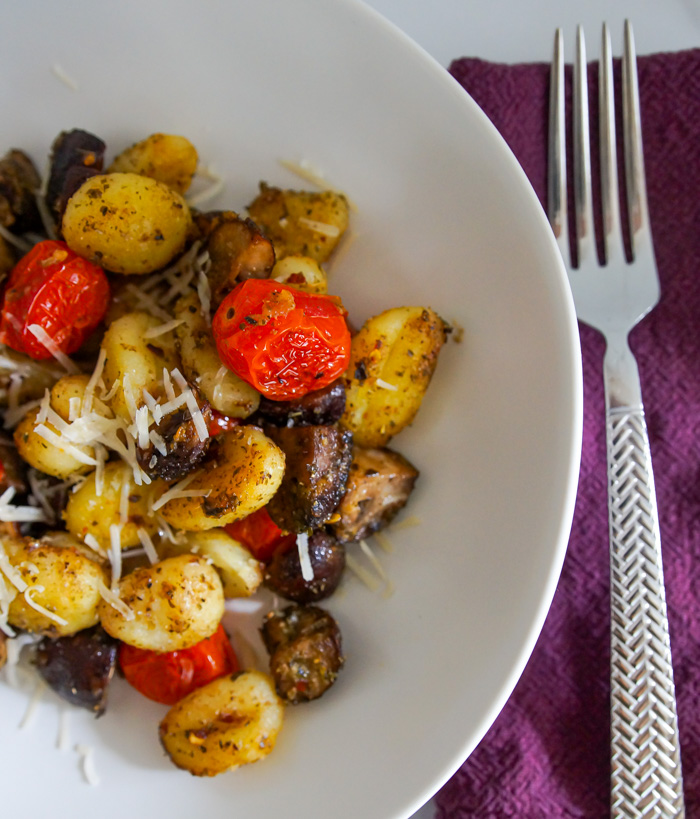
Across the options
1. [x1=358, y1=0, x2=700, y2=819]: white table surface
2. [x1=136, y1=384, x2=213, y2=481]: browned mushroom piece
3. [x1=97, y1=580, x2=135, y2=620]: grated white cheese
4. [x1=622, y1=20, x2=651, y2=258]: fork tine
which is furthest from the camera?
[x1=358, y1=0, x2=700, y2=819]: white table surface

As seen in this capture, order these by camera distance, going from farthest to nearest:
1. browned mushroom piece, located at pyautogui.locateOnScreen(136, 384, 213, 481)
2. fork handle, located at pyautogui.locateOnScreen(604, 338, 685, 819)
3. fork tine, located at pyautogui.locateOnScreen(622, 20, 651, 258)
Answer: fork tine, located at pyautogui.locateOnScreen(622, 20, 651, 258) < fork handle, located at pyautogui.locateOnScreen(604, 338, 685, 819) < browned mushroom piece, located at pyautogui.locateOnScreen(136, 384, 213, 481)

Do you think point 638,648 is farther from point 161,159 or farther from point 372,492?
point 161,159

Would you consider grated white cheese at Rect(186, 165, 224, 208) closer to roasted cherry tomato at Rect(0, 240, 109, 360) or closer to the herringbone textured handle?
roasted cherry tomato at Rect(0, 240, 109, 360)

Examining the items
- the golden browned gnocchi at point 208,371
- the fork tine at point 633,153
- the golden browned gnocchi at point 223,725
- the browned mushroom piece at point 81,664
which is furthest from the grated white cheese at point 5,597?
the fork tine at point 633,153

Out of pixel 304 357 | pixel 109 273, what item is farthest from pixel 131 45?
pixel 304 357

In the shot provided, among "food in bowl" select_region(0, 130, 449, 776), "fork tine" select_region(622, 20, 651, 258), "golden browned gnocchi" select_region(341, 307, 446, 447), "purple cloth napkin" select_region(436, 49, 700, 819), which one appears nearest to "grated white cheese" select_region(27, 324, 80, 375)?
"food in bowl" select_region(0, 130, 449, 776)

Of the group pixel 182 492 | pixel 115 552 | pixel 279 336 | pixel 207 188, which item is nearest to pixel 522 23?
pixel 207 188
